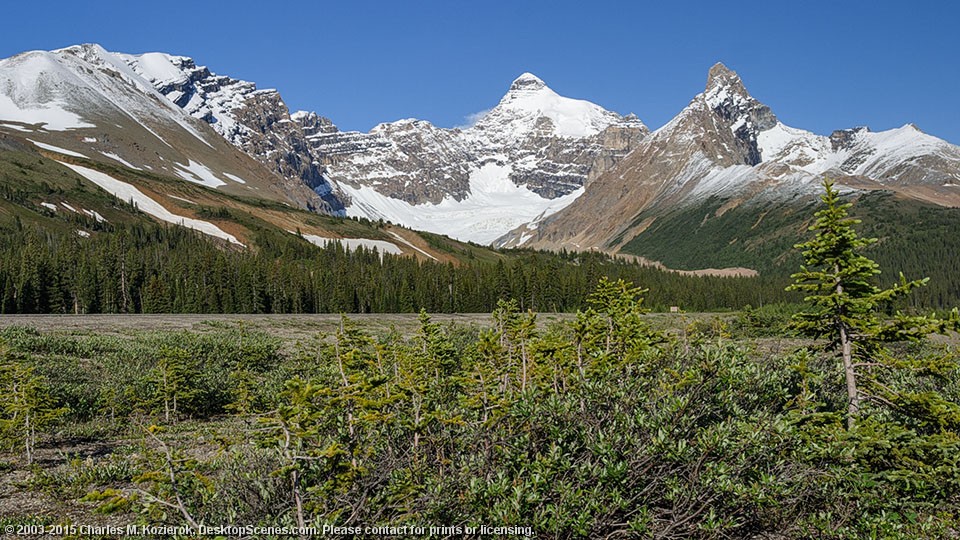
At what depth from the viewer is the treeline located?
8938 cm

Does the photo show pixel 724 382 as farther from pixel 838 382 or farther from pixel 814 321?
pixel 838 382

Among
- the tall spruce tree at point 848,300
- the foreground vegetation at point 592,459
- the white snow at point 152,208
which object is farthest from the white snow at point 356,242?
the tall spruce tree at point 848,300

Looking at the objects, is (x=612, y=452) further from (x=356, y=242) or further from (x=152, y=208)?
(x=152, y=208)

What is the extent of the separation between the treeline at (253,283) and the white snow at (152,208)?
18.5 m

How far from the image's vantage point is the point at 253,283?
10050cm

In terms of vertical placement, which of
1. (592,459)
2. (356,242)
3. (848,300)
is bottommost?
(592,459)

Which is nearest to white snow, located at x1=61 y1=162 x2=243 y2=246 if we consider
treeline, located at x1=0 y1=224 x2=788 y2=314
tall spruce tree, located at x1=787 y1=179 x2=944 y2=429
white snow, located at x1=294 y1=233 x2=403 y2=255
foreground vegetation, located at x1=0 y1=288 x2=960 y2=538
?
treeline, located at x1=0 y1=224 x2=788 y2=314

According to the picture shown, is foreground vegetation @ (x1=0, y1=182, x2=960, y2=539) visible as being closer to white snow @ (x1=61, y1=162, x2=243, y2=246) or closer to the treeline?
the treeline

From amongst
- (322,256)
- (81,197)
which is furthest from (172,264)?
(81,197)

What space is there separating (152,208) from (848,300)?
21070 centimetres

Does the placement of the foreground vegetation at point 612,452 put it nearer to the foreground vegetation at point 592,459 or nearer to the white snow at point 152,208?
the foreground vegetation at point 592,459

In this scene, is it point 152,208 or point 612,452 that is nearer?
point 612,452

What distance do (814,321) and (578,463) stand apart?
21.7 feet

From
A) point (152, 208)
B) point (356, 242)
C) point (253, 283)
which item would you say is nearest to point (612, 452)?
point (253, 283)
